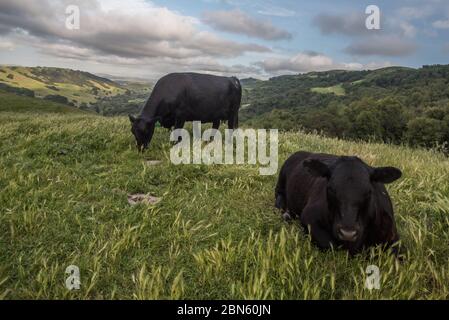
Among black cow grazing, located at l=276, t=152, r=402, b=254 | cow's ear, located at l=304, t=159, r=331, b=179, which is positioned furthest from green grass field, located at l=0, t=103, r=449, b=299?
cow's ear, located at l=304, t=159, r=331, b=179

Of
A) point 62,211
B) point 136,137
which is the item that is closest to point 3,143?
point 136,137

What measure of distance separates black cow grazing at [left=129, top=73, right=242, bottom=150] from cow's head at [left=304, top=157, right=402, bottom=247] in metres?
8.14

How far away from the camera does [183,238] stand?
605 cm

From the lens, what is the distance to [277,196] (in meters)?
8.04

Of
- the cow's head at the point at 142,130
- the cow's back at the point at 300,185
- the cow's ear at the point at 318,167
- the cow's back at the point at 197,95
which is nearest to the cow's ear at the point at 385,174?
the cow's ear at the point at 318,167

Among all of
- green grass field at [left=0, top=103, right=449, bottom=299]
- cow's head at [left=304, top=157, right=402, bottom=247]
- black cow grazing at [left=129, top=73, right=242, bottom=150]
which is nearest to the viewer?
green grass field at [left=0, top=103, right=449, bottom=299]

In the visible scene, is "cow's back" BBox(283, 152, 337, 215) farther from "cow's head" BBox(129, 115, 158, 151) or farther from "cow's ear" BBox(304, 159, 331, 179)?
"cow's head" BBox(129, 115, 158, 151)

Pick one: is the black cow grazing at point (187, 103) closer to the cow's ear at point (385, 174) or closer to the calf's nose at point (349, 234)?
the cow's ear at point (385, 174)

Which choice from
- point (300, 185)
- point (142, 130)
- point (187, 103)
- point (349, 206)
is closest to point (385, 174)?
point (349, 206)

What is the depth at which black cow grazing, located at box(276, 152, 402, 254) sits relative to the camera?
474cm

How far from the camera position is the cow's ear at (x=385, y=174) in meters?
5.05

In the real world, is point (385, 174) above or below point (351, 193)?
above

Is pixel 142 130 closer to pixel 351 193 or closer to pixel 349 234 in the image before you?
pixel 351 193

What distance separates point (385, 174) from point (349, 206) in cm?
79
